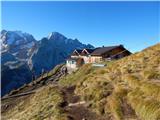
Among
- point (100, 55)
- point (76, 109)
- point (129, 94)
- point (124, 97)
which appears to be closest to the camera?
point (129, 94)

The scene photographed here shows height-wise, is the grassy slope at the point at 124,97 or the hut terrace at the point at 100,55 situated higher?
the hut terrace at the point at 100,55

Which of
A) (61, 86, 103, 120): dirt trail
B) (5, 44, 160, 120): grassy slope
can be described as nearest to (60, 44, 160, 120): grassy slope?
(5, 44, 160, 120): grassy slope

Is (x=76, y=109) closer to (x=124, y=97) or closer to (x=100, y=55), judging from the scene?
(x=124, y=97)

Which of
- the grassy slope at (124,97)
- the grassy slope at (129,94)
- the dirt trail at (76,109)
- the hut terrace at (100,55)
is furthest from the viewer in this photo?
the hut terrace at (100,55)

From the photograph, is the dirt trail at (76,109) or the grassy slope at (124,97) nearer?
the grassy slope at (124,97)

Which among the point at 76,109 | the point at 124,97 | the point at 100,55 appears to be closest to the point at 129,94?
the point at 124,97

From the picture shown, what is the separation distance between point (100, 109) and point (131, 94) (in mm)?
4201

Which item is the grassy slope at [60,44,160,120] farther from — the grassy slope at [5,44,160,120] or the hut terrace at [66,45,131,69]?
the hut terrace at [66,45,131,69]

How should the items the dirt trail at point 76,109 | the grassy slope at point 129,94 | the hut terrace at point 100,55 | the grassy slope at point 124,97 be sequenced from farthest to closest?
the hut terrace at point 100,55 < the dirt trail at point 76,109 < the grassy slope at point 124,97 < the grassy slope at point 129,94

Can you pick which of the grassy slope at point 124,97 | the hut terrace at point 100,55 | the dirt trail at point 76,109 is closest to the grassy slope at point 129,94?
the grassy slope at point 124,97

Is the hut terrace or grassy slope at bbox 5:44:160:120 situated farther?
the hut terrace

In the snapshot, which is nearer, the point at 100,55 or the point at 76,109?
the point at 76,109

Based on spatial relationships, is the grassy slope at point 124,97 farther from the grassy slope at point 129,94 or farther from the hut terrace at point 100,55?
the hut terrace at point 100,55

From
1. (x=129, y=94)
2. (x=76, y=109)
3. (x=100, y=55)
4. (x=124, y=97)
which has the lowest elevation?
(x=76, y=109)
